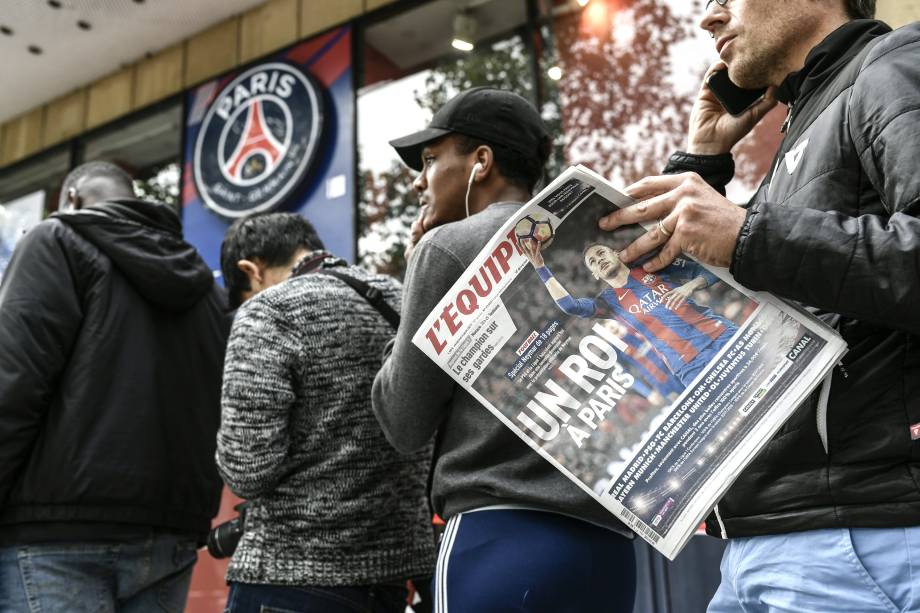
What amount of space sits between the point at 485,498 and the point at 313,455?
60 centimetres

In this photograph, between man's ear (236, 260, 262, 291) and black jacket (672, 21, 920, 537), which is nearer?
black jacket (672, 21, 920, 537)

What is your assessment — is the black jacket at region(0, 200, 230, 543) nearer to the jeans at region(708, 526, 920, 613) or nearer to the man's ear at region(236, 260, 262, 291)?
the man's ear at region(236, 260, 262, 291)

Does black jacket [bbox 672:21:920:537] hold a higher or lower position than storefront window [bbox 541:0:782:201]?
lower

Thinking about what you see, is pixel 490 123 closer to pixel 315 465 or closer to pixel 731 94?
pixel 731 94

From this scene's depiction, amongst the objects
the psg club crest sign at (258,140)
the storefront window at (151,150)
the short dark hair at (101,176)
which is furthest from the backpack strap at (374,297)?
the storefront window at (151,150)

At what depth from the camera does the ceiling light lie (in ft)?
16.4

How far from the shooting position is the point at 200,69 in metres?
6.14

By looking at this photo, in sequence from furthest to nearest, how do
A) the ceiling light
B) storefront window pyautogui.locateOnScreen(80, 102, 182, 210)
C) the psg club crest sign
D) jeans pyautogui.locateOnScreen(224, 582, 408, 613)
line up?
storefront window pyautogui.locateOnScreen(80, 102, 182, 210), the psg club crest sign, the ceiling light, jeans pyautogui.locateOnScreen(224, 582, 408, 613)

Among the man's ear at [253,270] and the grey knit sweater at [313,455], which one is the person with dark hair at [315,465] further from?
the man's ear at [253,270]

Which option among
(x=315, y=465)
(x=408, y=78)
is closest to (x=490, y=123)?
(x=315, y=465)

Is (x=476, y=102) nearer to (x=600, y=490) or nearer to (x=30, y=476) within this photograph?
(x=600, y=490)

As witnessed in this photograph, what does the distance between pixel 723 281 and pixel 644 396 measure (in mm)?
182

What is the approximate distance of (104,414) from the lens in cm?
221

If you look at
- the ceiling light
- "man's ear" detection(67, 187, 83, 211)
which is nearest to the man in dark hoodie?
"man's ear" detection(67, 187, 83, 211)
